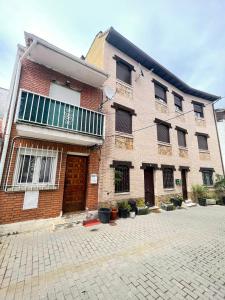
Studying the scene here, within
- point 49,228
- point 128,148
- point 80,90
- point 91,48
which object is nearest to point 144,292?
point 49,228

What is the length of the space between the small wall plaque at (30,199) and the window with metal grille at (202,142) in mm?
14077

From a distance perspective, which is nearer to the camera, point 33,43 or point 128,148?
Answer: point 33,43

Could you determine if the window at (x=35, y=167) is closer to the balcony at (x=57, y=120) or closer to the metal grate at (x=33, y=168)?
the metal grate at (x=33, y=168)

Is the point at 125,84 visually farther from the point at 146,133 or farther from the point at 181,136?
the point at 181,136

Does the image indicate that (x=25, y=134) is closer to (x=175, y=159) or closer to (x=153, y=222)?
(x=153, y=222)

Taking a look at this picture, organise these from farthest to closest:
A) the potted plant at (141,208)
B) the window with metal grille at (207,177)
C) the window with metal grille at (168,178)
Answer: the window with metal grille at (207,177) → the window with metal grille at (168,178) → the potted plant at (141,208)

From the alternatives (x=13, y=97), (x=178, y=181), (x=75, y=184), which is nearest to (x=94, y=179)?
(x=75, y=184)

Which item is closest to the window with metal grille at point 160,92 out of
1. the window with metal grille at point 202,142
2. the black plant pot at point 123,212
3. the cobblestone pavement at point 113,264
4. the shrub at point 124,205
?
the window with metal grille at point 202,142

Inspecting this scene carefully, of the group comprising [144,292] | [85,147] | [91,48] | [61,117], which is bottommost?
[144,292]

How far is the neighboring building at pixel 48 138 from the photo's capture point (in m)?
5.35

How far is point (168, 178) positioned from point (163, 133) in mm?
3450

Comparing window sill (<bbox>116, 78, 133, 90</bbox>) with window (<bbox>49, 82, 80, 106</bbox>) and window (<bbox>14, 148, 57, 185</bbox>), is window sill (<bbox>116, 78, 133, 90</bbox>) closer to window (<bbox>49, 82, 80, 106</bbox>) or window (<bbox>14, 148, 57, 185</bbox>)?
window (<bbox>49, 82, 80, 106</bbox>)

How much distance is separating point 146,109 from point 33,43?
24.4 ft

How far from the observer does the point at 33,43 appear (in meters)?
5.61
